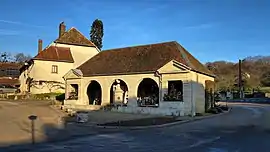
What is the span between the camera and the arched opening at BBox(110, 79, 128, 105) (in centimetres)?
3462

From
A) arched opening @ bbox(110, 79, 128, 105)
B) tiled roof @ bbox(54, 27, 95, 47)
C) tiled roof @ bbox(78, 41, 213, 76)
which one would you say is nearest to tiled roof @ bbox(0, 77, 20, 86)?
tiled roof @ bbox(54, 27, 95, 47)

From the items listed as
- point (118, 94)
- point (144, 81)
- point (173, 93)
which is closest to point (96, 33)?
point (144, 81)

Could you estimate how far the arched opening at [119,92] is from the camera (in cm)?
3462

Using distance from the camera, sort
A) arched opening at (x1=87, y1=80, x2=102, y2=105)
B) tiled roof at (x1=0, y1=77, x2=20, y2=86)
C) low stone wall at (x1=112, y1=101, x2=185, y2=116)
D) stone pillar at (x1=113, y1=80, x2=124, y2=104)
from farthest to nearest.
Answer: tiled roof at (x1=0, y1=77, x2=20, y2=86) → arched opening at (x1=87, y1=80, x2=102, y2=105) → stone pillar at (x1=113, y1=80, x2=124, y2=104) → low stone wall at (x1=112, y1=101, x2=185, y2=116)

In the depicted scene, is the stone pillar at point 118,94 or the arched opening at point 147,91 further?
the stone pillar at point 118,94

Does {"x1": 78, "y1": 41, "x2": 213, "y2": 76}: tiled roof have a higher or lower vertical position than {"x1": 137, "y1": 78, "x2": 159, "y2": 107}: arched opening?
higher

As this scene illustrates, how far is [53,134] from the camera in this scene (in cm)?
1647

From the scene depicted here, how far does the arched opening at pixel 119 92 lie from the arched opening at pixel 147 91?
1.47m

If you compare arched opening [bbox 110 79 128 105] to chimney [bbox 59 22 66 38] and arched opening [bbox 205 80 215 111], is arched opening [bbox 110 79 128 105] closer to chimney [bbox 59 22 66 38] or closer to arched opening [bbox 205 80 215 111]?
arched opening [bbox 205 80 215 111]

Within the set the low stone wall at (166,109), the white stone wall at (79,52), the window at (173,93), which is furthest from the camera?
the white stone wall at (79,52)

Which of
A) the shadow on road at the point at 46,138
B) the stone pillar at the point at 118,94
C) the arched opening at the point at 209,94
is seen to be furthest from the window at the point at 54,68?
the shadow on road at the point at 46,138

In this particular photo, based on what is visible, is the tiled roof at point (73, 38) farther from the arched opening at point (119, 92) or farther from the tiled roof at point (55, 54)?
the arched opening at point (119, 92)

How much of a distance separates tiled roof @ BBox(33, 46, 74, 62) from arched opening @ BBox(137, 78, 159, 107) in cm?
2143

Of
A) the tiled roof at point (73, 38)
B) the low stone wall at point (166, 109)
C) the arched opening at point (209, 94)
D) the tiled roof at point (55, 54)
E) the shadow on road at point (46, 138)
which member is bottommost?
the shadow on road at point (46, 138)
